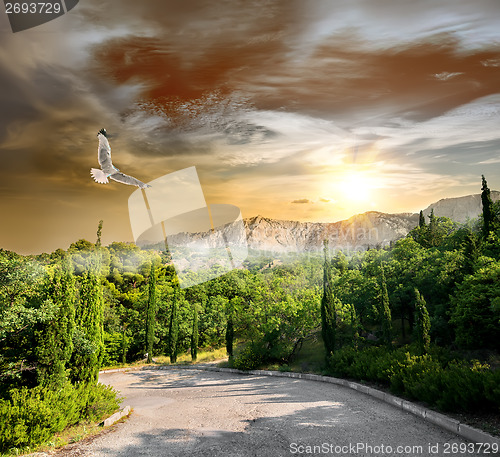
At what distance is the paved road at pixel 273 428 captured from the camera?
658 centimetres

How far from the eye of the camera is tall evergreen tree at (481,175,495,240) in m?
21.3

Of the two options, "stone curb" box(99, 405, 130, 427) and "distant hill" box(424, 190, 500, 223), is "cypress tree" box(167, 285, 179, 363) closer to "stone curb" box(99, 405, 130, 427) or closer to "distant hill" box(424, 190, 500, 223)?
"stone curb" box(99, 405, 130, 427)

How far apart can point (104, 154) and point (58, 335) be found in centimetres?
697

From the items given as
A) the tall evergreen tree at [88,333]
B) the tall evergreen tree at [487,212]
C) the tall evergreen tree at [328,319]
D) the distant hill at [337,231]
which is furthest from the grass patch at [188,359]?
the distant hill at [337,231]

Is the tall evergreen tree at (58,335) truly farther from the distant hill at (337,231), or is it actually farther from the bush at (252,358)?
the distant hill at (337,231)

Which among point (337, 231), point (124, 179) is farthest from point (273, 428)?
point (337, 231)

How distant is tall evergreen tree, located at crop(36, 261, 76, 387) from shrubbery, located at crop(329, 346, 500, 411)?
31.9ft

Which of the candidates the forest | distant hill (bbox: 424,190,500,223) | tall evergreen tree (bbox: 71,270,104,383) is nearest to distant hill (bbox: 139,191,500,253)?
distant hill (bbox: 424,190,500,223)

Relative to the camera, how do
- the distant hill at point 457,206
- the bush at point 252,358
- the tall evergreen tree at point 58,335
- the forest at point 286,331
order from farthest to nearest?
the distant hill at point 457,206 < the bush at point 252,358 < the tall evergreen tree at point 58,335 < the forest at point 286,331

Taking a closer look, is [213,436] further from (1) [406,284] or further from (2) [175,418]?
(1) [406,284]

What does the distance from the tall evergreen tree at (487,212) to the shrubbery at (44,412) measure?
72.2 feet

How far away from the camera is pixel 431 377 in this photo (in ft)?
28.3

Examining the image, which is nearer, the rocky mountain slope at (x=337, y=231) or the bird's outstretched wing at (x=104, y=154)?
the bird's outstretched wing at (x=104, y=154)

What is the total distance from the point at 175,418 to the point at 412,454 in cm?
632
